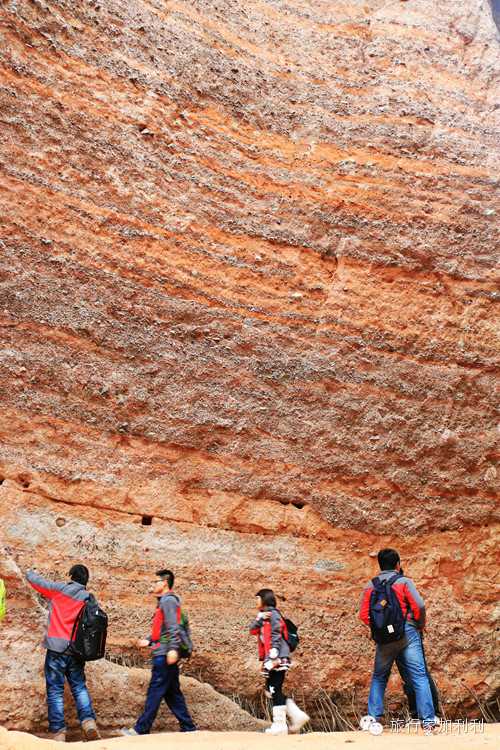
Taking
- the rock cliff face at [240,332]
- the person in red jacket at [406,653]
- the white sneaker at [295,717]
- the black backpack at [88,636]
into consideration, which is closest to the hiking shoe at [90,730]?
the black backpack at [88,636]

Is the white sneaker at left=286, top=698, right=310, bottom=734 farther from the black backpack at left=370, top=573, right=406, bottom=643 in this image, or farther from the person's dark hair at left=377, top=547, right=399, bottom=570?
the person's dark hair at left=377, top=547, right=399, bottom=570

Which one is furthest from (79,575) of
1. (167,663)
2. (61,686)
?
(167,663)

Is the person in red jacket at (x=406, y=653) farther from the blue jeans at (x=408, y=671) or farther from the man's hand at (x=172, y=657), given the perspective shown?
the man's hand at (x=172, y=657)

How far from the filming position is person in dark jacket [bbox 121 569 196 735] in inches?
243

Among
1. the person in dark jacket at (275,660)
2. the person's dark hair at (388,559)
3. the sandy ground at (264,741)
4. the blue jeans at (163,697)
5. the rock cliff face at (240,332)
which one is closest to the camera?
the sandy ground at (264,741)

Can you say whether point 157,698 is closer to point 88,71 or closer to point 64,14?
point 88,71

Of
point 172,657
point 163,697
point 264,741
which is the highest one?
→ point 172,657

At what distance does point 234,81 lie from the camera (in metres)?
9.12

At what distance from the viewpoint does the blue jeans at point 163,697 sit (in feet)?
20.2

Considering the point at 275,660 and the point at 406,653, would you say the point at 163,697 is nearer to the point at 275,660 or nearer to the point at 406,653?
the point at 275,660

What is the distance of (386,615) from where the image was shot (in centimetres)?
619

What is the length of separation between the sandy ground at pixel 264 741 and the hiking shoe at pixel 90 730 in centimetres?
39

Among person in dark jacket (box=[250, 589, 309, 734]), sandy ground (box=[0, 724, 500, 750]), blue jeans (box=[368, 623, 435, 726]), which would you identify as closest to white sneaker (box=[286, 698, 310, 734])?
person in dark jacket (box=[250, 589, 309, 734])

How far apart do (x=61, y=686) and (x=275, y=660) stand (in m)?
1.56
